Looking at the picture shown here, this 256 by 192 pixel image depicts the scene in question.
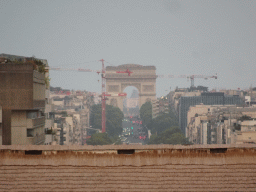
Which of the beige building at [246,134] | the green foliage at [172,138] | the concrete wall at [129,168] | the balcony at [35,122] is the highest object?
the balcony at [35,122]

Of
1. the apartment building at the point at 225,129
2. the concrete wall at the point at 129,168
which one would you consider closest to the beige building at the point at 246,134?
the apartment building at the point at 225,129

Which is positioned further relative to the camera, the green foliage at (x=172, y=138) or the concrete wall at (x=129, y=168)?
the green foliage at (x=172, y=138)

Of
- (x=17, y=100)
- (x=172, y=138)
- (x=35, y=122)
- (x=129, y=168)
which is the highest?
(x=17, y=100)

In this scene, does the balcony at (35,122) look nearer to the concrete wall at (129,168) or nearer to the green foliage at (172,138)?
the concrete wall at (129,168)

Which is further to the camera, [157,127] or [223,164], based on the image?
[157,127]

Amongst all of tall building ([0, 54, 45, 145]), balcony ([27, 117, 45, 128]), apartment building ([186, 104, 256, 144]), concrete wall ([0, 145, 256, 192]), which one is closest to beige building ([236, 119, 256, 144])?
apartment building ([186, 104, 256, 144])

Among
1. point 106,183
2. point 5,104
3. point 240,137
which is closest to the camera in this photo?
point 106,183

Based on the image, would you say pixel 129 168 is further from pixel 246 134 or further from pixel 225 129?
pixel 225 129

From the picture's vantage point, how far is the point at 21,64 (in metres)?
37.2

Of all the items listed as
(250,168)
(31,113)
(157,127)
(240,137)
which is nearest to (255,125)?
(240,137)

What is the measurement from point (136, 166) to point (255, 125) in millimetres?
70714

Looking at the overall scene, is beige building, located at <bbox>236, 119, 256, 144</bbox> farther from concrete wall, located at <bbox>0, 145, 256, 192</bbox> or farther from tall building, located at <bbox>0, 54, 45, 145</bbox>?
concrete wall, located at <bbox>0, 145, 256, 192</bbox>

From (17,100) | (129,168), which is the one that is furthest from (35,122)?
(129,168)

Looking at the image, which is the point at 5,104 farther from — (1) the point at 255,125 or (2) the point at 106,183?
(1) the point at 255,125
